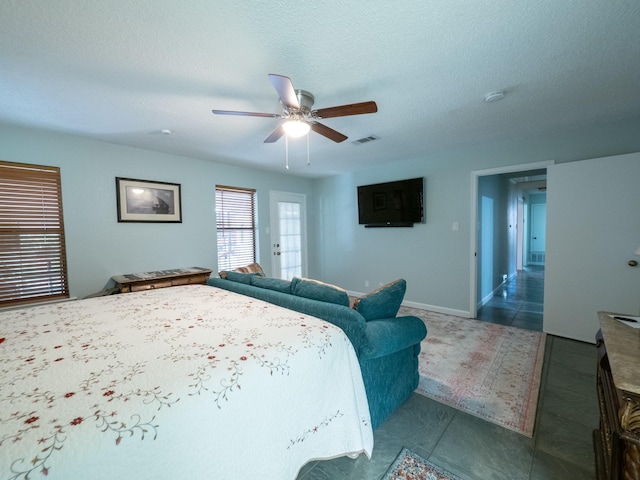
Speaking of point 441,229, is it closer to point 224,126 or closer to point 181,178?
point 224,126

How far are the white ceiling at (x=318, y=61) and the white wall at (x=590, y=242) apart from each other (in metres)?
0.57

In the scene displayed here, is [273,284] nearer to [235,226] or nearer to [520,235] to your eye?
[235,226]

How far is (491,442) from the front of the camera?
1.57 metres

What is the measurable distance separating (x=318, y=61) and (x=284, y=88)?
33 centimetres

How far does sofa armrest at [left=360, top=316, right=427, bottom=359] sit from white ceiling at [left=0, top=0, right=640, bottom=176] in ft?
5.59

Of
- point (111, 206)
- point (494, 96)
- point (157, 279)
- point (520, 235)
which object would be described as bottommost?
point (157, 279)

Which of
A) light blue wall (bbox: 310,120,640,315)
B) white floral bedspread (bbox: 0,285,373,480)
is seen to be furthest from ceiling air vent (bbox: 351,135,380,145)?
white floral bedspread (bbox: 0,285,373,480)

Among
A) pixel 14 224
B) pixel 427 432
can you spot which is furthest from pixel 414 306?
pixel 14 224

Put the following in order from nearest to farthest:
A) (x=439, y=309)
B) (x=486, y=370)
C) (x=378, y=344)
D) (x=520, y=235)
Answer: (x=378, y=344), (x=486, y=370), (x=439, y=309), (x=520, y=235)

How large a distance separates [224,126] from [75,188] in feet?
6.16

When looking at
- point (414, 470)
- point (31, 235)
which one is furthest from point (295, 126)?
point (31, 235)

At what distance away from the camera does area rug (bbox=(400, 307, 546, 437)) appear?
1.84 meters

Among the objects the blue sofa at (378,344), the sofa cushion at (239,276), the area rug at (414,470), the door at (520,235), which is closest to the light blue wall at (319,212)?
the sofa cushion at (239,276)

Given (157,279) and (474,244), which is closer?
(157,279)
